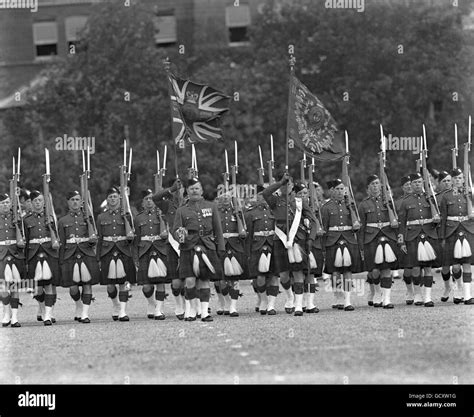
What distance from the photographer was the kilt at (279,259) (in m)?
20.1

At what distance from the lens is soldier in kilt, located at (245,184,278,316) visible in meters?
20.3

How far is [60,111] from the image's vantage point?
35.1m

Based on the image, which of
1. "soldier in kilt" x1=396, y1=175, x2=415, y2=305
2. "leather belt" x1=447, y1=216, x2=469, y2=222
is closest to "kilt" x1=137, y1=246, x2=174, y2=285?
"soldier in kilt" x1=396, y1=175, x2=415, y2=305

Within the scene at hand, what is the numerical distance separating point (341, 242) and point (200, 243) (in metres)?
2.34

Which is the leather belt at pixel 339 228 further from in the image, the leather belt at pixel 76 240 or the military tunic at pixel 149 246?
the leather belt at pixel 76 240

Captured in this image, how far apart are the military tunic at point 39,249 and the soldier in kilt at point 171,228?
156 cm

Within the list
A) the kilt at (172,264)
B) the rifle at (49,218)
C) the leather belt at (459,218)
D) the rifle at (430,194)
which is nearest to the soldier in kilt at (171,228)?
the kilt at (172,264)

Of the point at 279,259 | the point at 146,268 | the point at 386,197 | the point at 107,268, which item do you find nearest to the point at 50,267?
the point at 107,268

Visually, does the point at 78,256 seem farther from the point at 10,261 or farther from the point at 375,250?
the point at 375,250

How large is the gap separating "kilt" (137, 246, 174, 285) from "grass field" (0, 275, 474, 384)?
22.4 inches

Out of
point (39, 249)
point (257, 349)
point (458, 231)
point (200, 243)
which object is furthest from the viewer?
point (39, 249)

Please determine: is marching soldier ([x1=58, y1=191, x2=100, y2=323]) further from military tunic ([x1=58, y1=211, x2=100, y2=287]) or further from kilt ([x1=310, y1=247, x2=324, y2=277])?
kilt ([x1=310, y1=247, x2=324, y2=277])

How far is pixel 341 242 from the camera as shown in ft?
67.2

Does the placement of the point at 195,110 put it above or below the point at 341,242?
above
